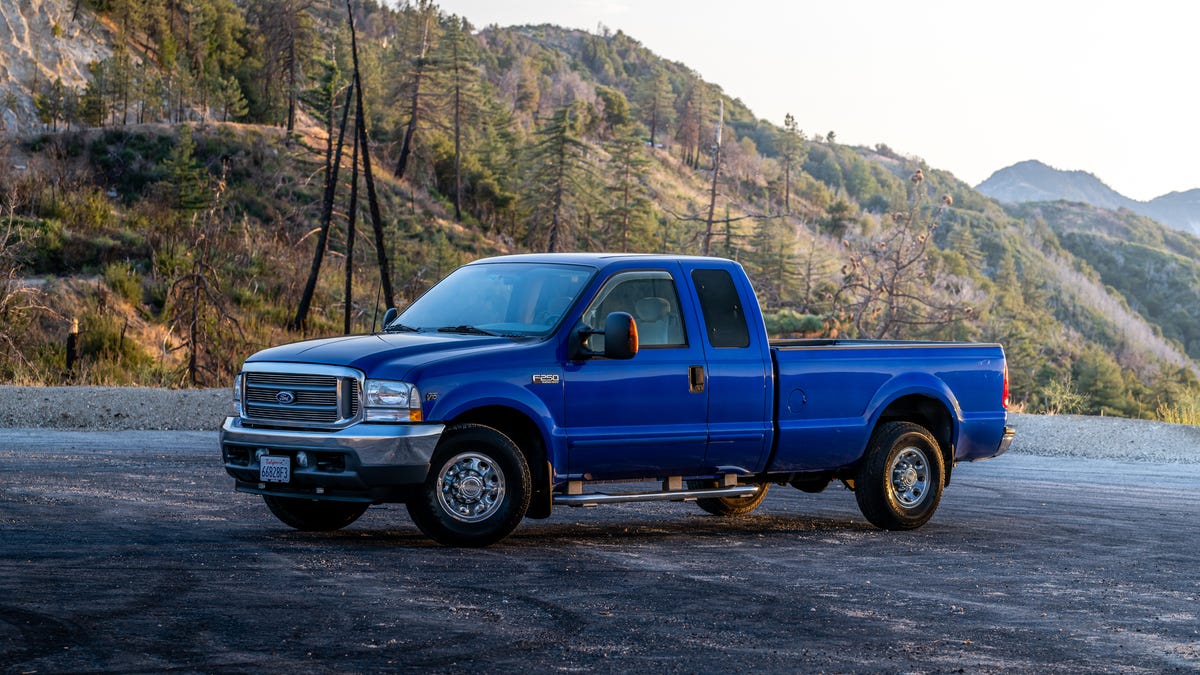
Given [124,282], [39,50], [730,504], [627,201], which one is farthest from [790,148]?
[730,504]

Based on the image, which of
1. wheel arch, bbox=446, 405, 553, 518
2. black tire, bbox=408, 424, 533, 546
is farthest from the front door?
black tire, bbox=408, 424, 533, 546

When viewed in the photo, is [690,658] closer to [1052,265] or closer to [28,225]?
[28,225]

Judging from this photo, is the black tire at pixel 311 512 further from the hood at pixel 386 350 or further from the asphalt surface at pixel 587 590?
the hood at pixel 386 350

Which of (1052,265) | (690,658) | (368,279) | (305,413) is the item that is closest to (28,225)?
(368,279)

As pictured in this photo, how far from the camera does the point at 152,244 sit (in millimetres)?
41656

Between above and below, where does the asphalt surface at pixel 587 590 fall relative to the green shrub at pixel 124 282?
below

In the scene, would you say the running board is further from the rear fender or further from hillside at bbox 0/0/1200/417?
hillside at bbox 0/0/1200/417

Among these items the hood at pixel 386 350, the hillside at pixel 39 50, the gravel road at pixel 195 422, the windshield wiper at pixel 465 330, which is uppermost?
the hillside at pixel 39 50

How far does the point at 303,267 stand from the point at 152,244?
4485mm

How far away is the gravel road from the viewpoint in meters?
19.9

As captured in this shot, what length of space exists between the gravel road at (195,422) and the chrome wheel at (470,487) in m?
10.8

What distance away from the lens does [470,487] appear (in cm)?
1013

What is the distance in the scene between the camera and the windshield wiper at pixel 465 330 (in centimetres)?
1088

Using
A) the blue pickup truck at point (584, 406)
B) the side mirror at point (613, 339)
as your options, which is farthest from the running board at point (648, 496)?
the side mirror at point (613, 339)
